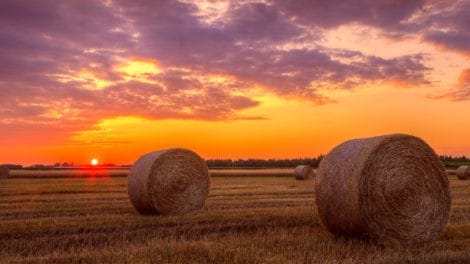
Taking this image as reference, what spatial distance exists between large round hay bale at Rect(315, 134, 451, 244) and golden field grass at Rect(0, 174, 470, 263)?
0.34m

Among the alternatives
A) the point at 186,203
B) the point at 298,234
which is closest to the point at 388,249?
the point at 298,234

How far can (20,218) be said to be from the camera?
42.4ft

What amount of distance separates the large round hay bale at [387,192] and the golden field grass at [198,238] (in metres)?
0.34

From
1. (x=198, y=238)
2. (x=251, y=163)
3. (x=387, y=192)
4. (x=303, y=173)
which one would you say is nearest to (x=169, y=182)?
(x=198, y=238)

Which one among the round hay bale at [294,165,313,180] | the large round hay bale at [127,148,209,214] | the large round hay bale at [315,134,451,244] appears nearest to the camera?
the large round hay bale at [315,134,451,244]

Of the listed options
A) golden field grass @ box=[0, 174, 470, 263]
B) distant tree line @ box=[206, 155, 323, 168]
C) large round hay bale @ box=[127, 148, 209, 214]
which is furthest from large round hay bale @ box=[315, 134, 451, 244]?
distant tree line @ box=[206, 155, 323, 168]

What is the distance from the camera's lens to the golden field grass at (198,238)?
7840 millimetres

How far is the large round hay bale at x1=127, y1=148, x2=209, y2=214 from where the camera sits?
14688 mm

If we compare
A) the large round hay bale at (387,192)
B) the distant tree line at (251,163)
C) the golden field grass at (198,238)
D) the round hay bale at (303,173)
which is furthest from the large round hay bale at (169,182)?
the distant tree line at (251,163)

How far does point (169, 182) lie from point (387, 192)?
22.8 feet

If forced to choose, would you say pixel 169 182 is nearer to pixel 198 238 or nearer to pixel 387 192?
pixel 198 238

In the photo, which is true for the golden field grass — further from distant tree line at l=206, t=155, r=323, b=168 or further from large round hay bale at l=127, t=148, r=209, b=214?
distant tree line at l=206, t=155, r=323, b=168

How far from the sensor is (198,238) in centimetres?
994

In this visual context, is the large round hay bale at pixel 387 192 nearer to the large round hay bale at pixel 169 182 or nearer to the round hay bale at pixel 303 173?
the large round hay bale at pixel 169 182
